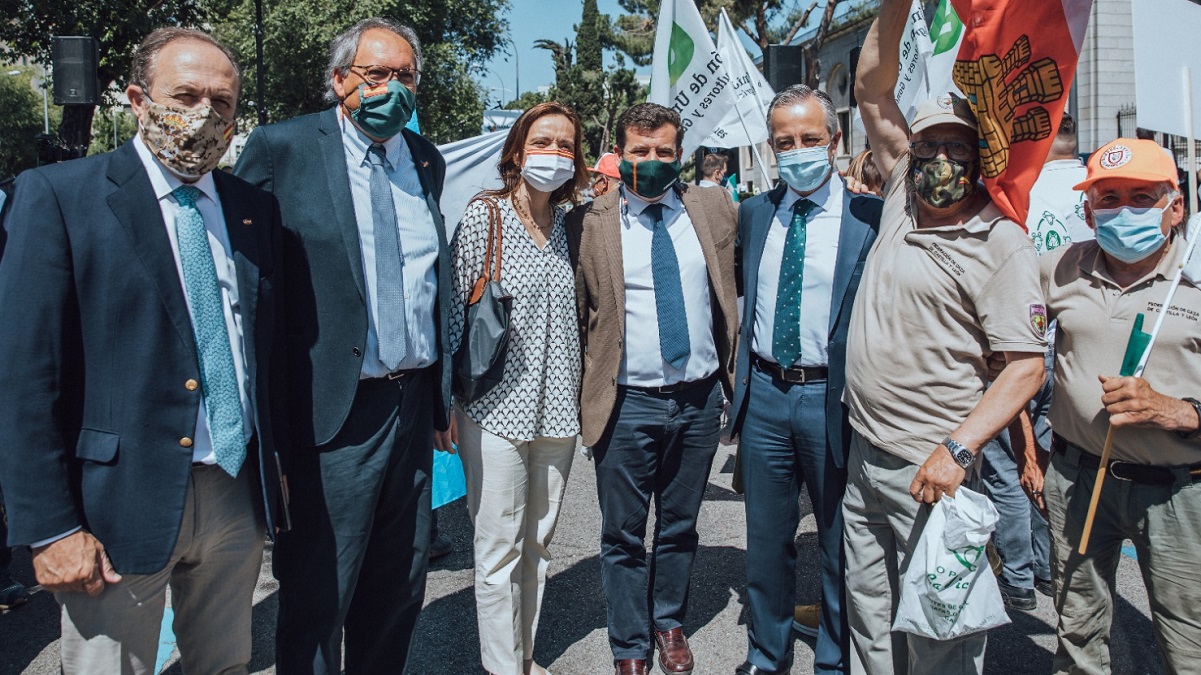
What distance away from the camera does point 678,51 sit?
20.7 feet

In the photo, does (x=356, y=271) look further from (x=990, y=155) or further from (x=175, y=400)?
(x=990, y=155)

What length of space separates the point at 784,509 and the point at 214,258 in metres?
2.23

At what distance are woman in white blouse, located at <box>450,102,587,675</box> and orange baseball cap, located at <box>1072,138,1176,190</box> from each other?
1786 millimetres

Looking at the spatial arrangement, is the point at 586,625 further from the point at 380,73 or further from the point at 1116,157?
the point at 1116,157

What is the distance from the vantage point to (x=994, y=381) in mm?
2486

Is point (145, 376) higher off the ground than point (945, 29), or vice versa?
point (945, 29)

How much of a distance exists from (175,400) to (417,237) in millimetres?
958

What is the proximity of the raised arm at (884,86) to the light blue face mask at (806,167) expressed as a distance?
0.19 m

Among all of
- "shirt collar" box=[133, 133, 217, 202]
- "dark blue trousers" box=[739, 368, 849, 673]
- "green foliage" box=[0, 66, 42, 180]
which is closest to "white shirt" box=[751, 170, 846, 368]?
"dark blue trousers" box=[739, 368, 849, 673]

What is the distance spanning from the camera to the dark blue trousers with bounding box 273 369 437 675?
2547 mm

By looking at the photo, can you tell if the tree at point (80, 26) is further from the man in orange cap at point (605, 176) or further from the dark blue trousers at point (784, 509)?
the dark blue trousers at point (784, 509)

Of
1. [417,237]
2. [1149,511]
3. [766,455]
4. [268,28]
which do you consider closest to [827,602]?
[766,455]

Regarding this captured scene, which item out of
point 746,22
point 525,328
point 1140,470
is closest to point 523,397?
point 525,328

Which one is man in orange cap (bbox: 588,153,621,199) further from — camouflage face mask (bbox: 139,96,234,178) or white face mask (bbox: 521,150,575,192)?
camouflage face mask (bbox: 139,96,234,178)
